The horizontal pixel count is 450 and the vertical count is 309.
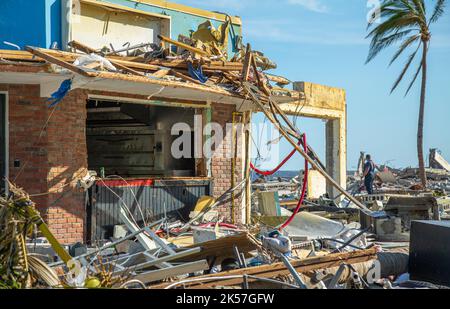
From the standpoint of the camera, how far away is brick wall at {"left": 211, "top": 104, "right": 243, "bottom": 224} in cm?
1371

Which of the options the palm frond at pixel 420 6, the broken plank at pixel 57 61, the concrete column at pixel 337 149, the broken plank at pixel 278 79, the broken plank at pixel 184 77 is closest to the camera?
the broken plank at pixel 57 61

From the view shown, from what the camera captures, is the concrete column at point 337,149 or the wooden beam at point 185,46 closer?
the wooden beam at point 185,46

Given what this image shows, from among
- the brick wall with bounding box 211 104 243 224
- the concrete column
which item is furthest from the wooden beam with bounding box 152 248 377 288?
the concrete column

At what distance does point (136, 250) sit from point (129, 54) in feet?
15.3

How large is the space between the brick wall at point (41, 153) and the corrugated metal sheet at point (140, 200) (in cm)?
60

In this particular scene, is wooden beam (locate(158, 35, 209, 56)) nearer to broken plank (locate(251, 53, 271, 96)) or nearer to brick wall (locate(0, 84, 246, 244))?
broken plank (locate(251, 53, 271, 96))

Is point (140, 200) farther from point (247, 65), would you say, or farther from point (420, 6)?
point (420, 6)

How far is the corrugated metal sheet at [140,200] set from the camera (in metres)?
11.7

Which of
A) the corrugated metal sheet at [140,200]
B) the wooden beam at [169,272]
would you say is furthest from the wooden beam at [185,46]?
the wooden beam at [169,272]

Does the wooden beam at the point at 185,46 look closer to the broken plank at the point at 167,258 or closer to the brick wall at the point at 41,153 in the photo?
the brick wall at the point at 41,153

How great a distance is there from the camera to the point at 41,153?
1112cm

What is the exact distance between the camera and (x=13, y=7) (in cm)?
1149

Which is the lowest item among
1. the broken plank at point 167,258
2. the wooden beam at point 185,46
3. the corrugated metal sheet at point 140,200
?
the broken plank at point 167,258
